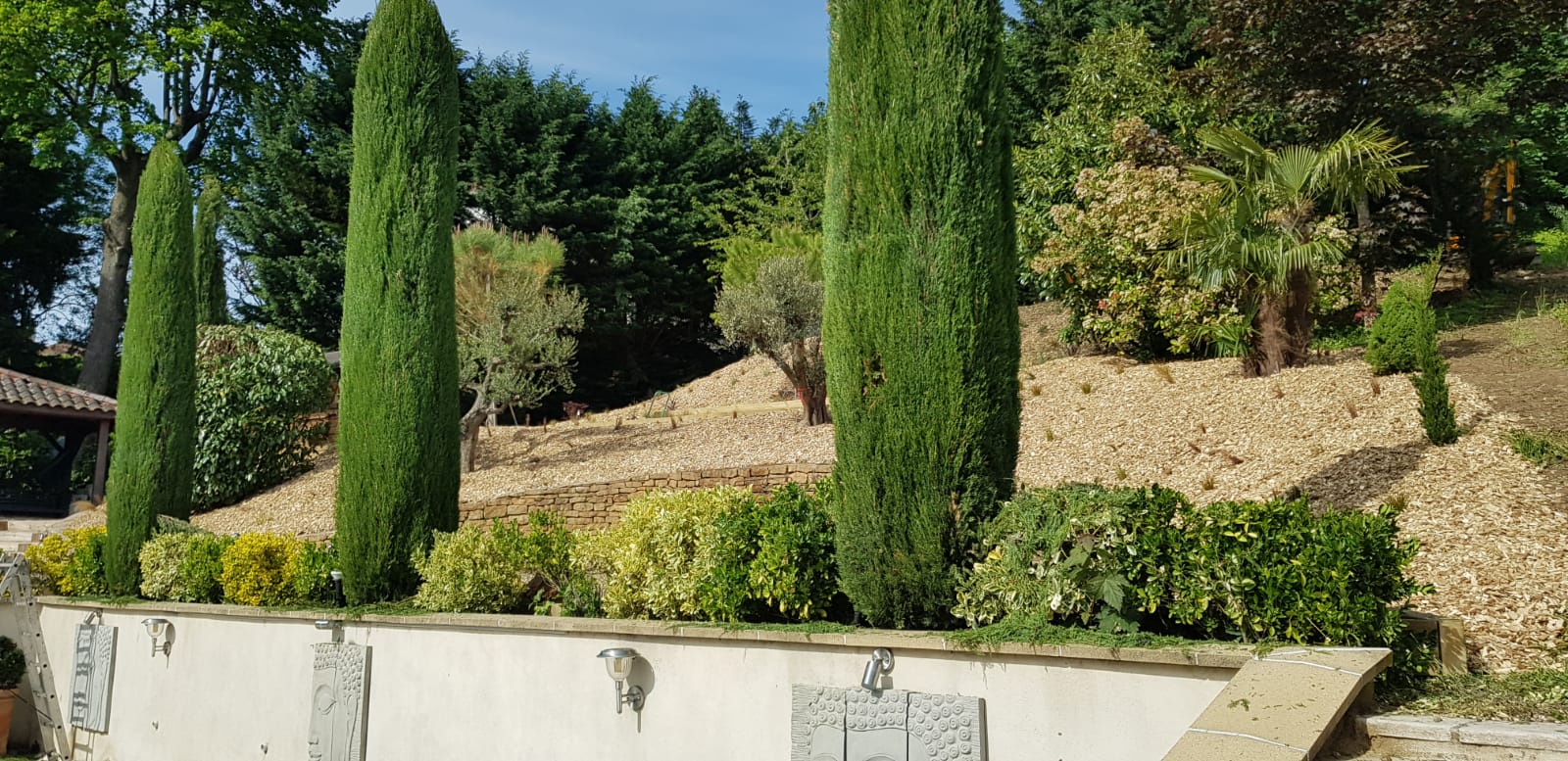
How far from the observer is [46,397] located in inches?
740

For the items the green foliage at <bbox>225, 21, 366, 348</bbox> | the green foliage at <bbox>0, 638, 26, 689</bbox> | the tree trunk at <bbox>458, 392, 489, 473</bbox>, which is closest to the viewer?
the green foliage at <bbox>0, 638, 26, 689</bbox>

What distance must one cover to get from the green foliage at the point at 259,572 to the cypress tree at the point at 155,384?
2756 mm

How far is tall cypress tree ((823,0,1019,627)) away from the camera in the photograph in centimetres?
493

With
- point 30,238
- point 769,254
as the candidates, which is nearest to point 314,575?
point 769,254

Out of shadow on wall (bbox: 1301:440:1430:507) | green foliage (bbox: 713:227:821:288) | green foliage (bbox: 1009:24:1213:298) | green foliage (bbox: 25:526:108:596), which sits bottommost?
green foliage (bbox: 25:526:108:596)

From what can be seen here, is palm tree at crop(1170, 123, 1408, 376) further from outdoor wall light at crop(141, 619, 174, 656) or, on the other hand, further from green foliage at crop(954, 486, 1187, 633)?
outdoor wall light at crop(141, 619, 174, 656)

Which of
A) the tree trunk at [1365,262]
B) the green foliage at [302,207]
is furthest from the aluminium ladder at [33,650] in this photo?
the tree trunk at [1365,262]

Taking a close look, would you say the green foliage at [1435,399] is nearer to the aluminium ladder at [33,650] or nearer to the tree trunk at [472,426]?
the tree trunk at [472,426]

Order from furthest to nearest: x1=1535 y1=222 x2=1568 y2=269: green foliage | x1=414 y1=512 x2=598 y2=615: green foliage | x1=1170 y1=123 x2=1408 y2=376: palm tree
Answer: x1=1535 y1=222 x2=1568 y2=269: green foliage, x1=1170 y1=123 x2=1408 y2=376: palm tree, x1=414 y1=512 x2=598 y2=615: green foliage

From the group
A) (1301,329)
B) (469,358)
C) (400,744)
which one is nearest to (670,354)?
(469,358)

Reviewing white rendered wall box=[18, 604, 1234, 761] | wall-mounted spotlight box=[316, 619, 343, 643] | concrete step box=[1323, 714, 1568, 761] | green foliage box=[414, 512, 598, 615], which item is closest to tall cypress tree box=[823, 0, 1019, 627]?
white rendered wall box=[18, 604, 1234, 761]

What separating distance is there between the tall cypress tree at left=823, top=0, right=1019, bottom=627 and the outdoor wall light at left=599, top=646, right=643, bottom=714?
1351 mm

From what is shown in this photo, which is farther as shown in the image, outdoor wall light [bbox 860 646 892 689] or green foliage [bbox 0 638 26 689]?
green foliage [bbox 0 638 26 689]

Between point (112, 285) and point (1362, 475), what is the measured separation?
27170 mm
